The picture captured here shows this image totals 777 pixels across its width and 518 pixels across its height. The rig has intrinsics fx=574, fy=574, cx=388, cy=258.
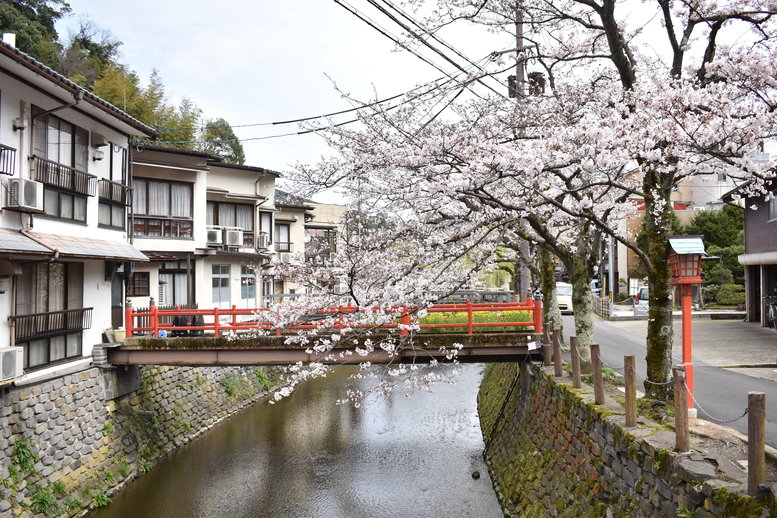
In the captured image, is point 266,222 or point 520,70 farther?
point 266,222

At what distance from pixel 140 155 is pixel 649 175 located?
17258mm

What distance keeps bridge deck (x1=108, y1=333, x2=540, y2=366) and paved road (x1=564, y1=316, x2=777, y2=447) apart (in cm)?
321

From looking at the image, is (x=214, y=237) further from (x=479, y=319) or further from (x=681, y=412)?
(x=681, y=412)

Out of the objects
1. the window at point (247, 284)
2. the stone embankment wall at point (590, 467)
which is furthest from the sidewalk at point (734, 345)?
the window at point (247, 284)

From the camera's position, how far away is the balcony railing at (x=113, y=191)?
1463cm

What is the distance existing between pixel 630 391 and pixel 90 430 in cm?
1122

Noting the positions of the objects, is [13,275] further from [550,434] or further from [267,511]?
[550,434]

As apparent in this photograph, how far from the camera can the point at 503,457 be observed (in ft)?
42.8

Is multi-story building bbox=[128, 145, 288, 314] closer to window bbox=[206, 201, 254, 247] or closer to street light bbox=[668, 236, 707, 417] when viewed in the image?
window bbox=[206, 201, 254, 247]

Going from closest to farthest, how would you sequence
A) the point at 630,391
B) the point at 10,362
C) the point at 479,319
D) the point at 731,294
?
the point at 630,391
the point at 10,362
the point at 479,319
the point at 731,294

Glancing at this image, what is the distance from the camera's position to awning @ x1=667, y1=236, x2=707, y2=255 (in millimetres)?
8586

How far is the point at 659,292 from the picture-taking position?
9.06 m

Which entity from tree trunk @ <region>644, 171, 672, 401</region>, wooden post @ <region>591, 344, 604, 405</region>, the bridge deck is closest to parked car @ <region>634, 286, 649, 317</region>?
the bridge deck

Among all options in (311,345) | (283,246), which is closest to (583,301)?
(311,345)
